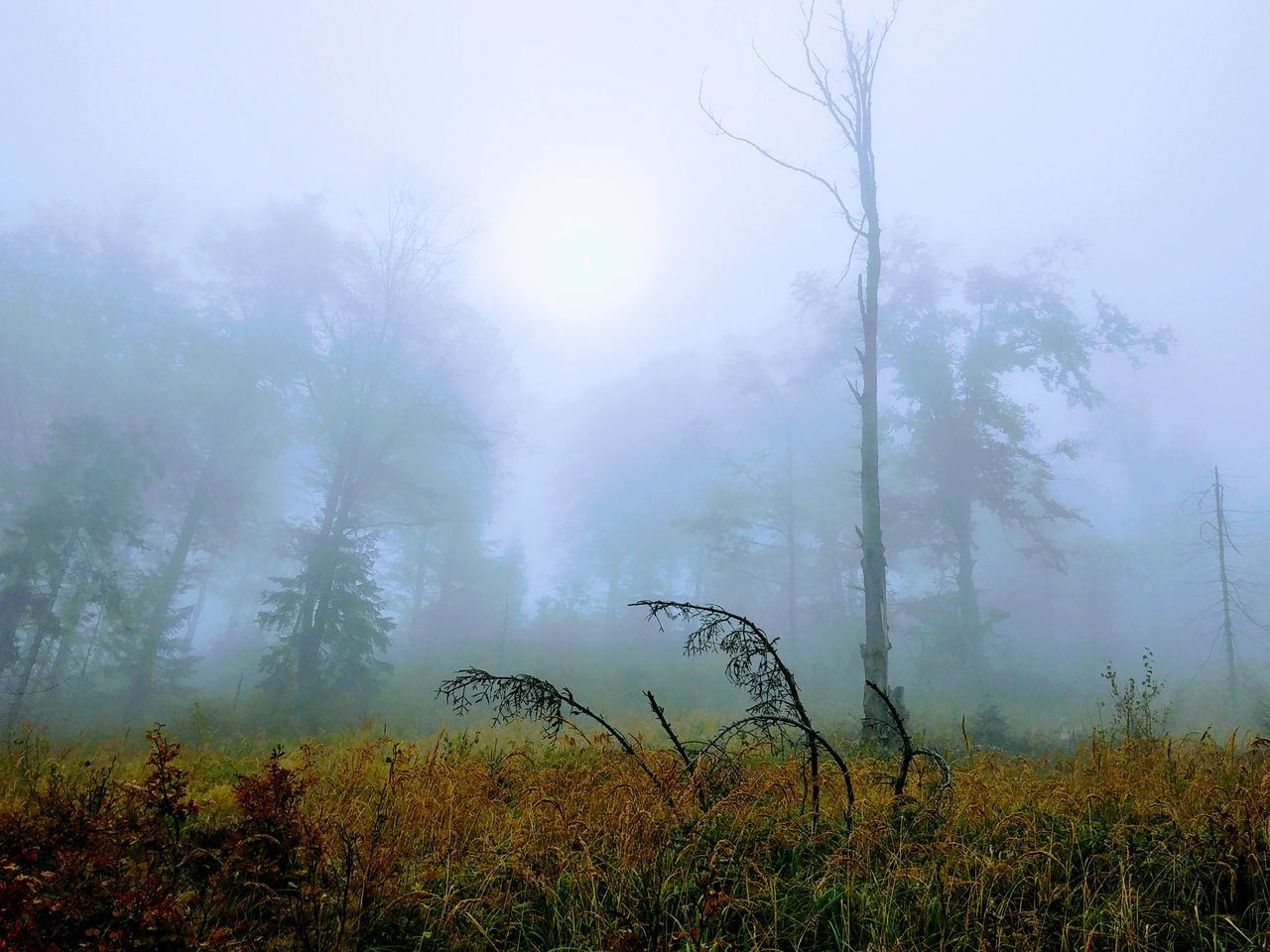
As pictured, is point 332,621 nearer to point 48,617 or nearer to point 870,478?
point 48,617

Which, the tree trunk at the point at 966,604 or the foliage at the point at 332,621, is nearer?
the foliage at the point at 332,621

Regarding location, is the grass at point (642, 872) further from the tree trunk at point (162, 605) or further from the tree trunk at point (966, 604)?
the tree trunk at point (966, 604)

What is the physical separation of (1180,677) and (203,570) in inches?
1464

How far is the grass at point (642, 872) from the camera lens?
2160mm

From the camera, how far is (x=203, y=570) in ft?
76.5

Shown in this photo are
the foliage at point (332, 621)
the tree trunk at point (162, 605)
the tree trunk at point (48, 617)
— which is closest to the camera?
the tree trunk at point (48, 617)

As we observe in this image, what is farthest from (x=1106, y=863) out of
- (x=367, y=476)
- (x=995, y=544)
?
(x=995, y=544)

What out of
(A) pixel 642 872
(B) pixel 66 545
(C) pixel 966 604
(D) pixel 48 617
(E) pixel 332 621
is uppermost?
(C) pixel 966 604

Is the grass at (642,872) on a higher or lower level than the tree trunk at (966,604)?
lower

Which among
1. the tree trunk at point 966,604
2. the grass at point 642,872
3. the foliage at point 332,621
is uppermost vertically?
the tree trunk at point 966,604

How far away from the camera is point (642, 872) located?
2.63 m

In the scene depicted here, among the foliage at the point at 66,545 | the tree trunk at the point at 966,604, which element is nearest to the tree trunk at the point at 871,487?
the tree trunk at the point at 966,604

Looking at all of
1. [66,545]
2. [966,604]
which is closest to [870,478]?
[966,604]

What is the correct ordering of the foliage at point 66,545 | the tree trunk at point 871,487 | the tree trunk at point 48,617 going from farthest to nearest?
the foliage at point 66,545, the tree trunk at point 48,617, the tree trunk at point 871,487
